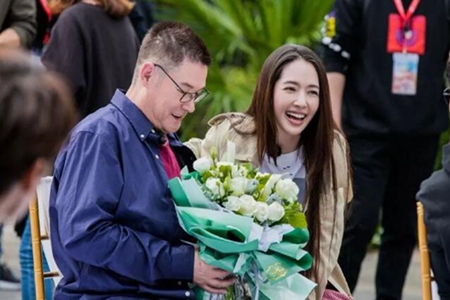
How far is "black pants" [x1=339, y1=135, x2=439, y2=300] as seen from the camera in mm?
5523

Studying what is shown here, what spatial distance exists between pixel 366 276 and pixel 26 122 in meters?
5.64

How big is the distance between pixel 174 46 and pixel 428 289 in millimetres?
1231

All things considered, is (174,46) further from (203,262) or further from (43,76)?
(43,76)

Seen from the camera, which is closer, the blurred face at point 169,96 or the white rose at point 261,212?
the white rose at point 261,212

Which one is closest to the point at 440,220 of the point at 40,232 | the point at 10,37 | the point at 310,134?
the point at 310,134

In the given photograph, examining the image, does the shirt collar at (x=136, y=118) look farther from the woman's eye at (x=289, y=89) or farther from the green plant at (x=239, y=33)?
the green plant at (x=239, y=33)

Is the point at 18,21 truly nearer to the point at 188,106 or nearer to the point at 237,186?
the point at 188,106

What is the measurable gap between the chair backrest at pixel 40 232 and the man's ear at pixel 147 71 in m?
0.52

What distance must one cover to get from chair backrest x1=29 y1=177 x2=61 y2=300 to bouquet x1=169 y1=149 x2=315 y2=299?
0.59m

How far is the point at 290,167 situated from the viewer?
13.7 feet

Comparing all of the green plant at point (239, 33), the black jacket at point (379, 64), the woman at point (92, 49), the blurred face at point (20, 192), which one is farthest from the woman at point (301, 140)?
the green plant at point (239, 33)

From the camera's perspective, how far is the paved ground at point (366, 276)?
6.55 meters

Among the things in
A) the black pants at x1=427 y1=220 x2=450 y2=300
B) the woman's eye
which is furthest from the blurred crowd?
the black pants at x1=427 y1=220 x2=450 y2=300

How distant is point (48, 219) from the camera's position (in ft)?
12.5
